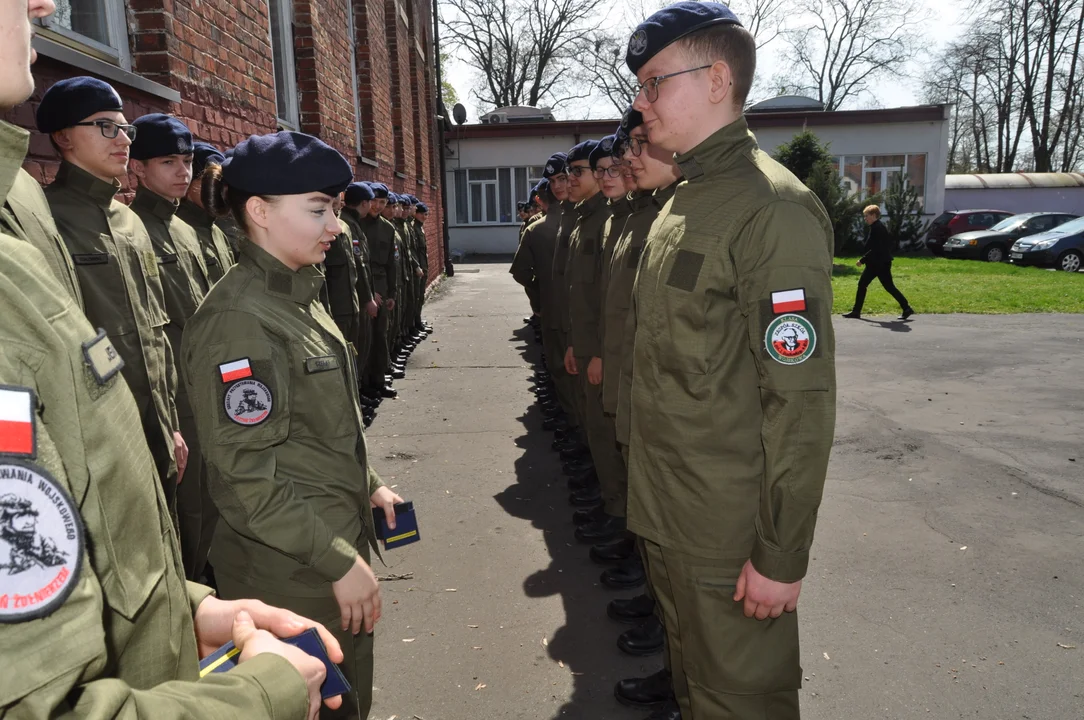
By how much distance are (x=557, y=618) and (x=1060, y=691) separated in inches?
80.5

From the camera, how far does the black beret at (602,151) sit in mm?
4902

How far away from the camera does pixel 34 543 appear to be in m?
0.70

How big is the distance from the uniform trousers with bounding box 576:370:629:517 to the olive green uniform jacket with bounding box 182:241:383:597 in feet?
7.63

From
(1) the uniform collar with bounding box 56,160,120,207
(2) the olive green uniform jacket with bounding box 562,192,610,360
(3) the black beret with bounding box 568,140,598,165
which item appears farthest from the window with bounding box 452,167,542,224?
(1) the uniform collar with bounding box 56,160,120,207

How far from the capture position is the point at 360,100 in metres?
10.7

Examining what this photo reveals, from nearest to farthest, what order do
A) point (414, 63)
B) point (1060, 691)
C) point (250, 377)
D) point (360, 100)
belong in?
point (250, 377) < point (1060, 691) < point (360, 100) < point (414, 63)

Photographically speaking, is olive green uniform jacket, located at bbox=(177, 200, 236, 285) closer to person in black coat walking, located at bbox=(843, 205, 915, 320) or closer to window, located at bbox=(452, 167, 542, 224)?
person in black coat walking, located at bbox=(843, 205, 915, 320)

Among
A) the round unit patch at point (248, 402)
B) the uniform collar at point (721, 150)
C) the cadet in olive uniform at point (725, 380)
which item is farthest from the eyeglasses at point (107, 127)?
the uniform collar at point (721, 150)

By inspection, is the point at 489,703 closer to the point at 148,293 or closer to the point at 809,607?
the point at 809,607

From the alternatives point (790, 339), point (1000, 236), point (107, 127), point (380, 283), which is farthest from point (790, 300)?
point (1000, 236)

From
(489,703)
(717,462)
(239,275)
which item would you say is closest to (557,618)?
(489,703)

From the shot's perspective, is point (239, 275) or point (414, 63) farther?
point (414, 63)

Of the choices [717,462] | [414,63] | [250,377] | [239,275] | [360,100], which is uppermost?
[414,63]

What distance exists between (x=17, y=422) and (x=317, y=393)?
1.32 metres
